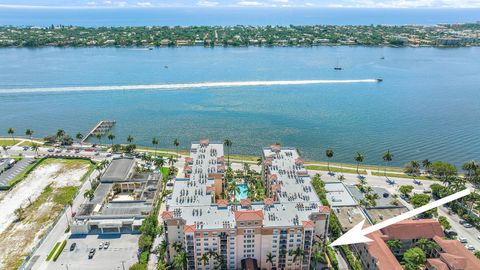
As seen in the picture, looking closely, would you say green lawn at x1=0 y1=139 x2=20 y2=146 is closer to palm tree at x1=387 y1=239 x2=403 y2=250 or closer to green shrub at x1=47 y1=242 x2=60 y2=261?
green shrub at x1=47 y1=242 x2=60 y2=261

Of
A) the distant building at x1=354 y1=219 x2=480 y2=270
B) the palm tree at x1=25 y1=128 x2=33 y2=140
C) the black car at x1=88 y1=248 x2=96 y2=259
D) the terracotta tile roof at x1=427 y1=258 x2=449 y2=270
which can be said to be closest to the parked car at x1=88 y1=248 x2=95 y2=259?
the black car at x1=88 y1=248 x2=96 y2=259

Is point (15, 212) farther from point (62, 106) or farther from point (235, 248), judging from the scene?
point (62, 106)

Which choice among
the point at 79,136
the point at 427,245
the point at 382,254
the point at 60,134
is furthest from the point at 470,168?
the point at 60,134

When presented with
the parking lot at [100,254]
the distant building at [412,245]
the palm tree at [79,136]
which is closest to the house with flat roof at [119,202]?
the parking lot at [100,254]

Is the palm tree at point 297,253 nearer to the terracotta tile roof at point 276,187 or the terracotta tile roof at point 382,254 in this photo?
the terracotta tile roof at point 382,254

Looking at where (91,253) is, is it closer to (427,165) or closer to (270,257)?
(270,257)

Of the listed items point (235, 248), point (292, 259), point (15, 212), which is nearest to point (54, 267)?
point (15, 212)
